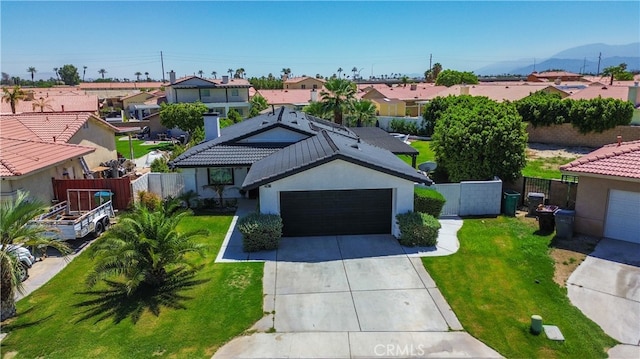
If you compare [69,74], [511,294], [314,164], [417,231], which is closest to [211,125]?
[314,164]

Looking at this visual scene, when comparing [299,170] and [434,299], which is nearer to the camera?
[434,299]

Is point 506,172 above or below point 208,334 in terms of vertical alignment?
above

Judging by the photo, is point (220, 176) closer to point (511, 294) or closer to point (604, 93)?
point (511, 294)

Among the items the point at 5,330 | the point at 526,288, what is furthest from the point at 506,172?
the point at 5,330

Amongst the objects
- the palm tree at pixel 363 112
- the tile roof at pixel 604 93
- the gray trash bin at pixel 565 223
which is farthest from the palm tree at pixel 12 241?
the tile roof at pixel 604 93

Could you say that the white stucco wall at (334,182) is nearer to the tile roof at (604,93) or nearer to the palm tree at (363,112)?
the palm tree at (363,112)

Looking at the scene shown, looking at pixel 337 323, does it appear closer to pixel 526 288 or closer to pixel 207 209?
pixel 526 288

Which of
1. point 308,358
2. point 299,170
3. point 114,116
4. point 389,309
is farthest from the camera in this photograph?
point 114,116
